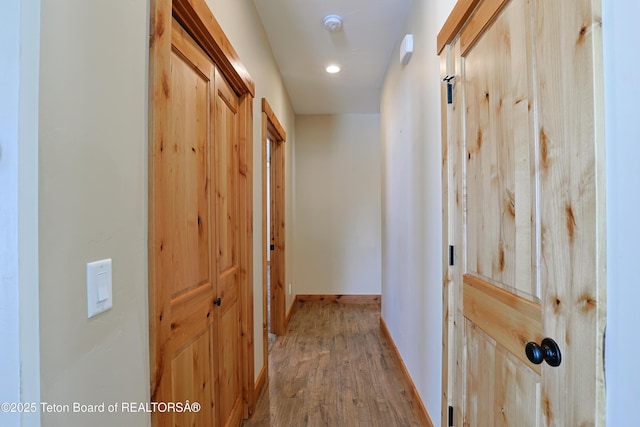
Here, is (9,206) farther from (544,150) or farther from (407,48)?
(407,48)

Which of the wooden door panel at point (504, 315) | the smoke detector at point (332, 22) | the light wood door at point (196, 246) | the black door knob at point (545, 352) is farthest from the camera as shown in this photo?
the smoke detector at point (332, 22)

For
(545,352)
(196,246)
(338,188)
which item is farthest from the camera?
(338,188)

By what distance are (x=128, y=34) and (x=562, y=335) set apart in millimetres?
1352

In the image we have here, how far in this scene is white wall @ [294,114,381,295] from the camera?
4.58 m

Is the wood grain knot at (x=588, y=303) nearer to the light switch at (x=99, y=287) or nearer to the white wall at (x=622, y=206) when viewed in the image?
the white wall at (x=622, y=206)

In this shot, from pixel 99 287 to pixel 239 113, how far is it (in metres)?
1.49

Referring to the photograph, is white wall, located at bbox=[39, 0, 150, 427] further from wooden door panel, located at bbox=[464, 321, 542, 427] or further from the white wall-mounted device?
the white wall-mounted device

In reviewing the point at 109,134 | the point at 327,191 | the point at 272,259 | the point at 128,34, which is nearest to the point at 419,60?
the point at 128,34

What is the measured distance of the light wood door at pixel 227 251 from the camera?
1595mm

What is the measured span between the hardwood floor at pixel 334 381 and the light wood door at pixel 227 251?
380mm

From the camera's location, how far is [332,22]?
228 cm

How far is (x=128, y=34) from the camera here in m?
0.82

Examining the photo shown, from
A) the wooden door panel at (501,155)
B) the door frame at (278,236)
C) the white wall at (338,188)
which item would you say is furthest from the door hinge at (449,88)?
the white wall at (338,188)

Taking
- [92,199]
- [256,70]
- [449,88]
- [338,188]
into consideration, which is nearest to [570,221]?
[449,88]
